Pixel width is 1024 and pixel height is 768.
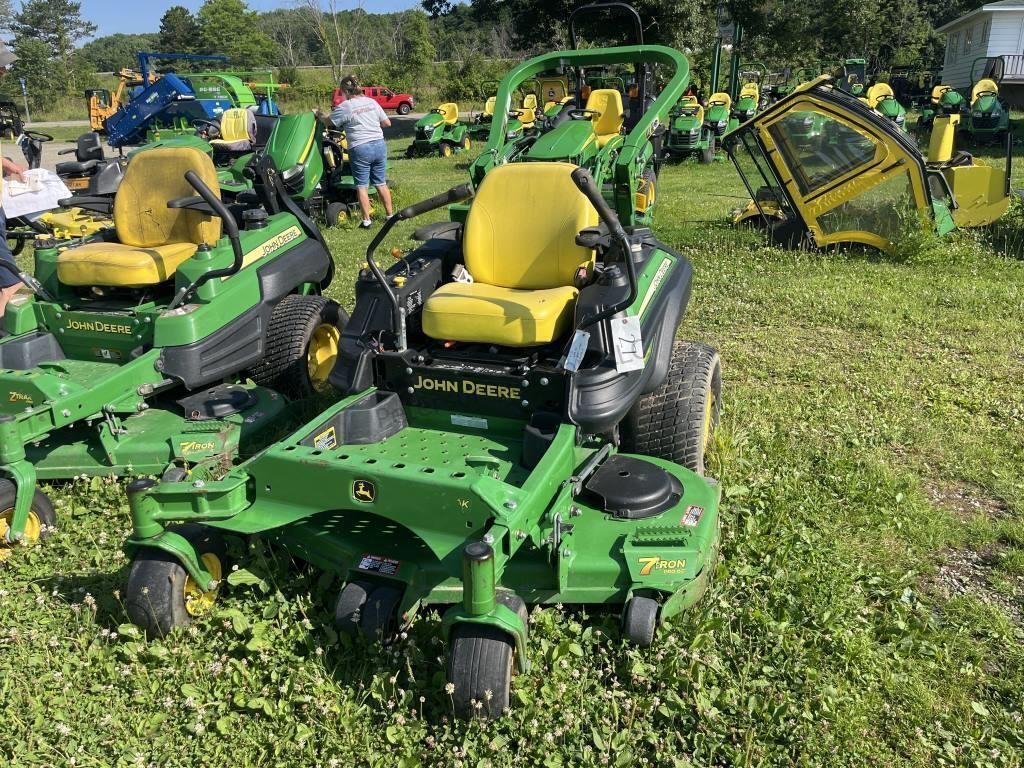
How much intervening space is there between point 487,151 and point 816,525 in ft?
9.16

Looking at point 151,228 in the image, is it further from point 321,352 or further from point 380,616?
point 380,616

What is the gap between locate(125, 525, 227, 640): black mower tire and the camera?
9.61 ft

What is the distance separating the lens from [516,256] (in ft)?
13.4

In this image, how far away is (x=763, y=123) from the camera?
7.64 meters

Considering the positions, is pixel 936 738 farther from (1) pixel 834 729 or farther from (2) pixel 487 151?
(2) pixel 487 151

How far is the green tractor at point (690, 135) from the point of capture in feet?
48.7

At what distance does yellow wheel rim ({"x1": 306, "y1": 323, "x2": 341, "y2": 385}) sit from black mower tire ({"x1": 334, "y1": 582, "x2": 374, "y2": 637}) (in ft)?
8.36

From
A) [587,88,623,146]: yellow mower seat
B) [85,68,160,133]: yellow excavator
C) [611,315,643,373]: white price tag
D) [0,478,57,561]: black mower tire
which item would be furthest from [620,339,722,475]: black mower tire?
[85,68,160,133]: yellow excavator

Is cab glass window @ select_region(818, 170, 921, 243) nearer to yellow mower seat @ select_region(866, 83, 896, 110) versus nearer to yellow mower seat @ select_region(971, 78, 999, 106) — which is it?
yellow mower seat @ select_region(971, 78, 999, 106)

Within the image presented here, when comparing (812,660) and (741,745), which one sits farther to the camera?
Answer: (812,660)

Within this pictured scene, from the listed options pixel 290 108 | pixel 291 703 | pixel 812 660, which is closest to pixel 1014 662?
pixel 812 660

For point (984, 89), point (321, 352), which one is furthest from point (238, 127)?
point (984, 89)

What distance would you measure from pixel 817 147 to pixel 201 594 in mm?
6580

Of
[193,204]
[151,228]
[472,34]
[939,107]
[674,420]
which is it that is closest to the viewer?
[674,420]
